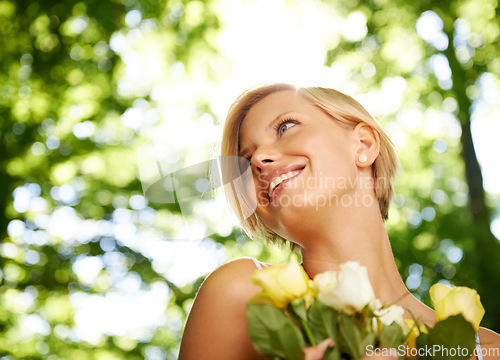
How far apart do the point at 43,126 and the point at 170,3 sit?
1.84 metres

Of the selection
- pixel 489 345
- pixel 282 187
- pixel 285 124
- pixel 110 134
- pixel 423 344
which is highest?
pixel 285 124

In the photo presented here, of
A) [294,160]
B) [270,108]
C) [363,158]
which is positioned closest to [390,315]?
[294,160]

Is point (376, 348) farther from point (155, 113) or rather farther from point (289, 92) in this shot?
point (155, 113)

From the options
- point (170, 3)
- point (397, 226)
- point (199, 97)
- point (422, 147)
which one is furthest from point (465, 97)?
point (170, 3)

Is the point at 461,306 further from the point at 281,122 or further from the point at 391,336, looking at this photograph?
the point at 281,122

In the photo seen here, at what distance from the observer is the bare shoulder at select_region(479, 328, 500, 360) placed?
1.27 meters

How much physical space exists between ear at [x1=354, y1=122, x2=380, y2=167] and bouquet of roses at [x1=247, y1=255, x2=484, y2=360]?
0.58m

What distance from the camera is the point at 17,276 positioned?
18.2 ft

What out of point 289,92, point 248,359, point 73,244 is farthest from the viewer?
point 73,244

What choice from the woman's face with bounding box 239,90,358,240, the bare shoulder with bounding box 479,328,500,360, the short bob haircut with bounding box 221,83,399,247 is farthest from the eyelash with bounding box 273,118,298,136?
the bare shoulder with bounding box 479,328,500,360

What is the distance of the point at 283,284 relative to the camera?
0.82 m

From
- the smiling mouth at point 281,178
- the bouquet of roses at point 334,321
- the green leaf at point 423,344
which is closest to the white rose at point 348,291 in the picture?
the bouquet of roses at point 334,321

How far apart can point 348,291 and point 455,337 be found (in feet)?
0.64

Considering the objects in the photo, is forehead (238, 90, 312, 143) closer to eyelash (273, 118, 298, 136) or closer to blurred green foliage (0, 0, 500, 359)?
eyelash (273, 118, 298, 136)
